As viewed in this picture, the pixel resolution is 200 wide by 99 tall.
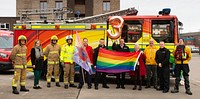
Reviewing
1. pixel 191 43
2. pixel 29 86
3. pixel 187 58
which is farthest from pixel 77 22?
pixel 191 43

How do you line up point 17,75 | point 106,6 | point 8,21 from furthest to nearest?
point 106,6
point 8,21
point 17,75

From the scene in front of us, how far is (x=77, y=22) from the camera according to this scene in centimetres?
1294

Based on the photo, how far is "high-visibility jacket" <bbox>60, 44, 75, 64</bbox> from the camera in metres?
10.9

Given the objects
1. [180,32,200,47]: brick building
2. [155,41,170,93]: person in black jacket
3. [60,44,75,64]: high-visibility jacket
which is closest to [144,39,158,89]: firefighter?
[155,41,170,93]: person in black jacket

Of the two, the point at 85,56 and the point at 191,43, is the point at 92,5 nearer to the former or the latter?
the point at 85,56

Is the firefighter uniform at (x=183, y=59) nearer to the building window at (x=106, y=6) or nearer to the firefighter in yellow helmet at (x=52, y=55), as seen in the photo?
the firefighter in yellow helmet at (x=52, y=55)

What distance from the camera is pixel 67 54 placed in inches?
432

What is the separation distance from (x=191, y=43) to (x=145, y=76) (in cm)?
7817

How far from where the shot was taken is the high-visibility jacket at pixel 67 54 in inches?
431

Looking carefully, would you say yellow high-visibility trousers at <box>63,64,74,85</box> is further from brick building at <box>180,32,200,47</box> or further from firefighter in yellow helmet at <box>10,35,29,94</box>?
brick building at <box>180,32,200,47</box>

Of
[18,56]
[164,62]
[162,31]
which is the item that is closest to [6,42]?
[18,56]

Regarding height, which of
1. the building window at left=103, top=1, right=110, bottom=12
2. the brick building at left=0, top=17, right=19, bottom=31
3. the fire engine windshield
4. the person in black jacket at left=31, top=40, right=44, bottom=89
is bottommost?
the person in black jacket at left=31, top=40, right=44, bottom=89

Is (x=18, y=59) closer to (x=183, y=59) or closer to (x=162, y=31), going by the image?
(x=162, y=31)

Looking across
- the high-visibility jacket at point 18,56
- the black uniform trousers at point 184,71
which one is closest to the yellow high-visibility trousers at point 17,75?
the high-visibility jacket at point 18,56
